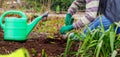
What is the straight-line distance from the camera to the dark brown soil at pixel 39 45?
3164 mm

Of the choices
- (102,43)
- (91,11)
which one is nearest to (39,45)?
(91,11)

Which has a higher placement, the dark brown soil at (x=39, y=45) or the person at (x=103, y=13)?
the person at (x=103, y=13)

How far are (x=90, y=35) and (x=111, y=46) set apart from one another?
0.98ft

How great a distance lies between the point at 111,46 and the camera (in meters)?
2.06

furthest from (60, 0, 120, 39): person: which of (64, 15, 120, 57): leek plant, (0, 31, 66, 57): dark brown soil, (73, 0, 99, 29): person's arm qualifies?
(64, 15, 120, 57): leek plant

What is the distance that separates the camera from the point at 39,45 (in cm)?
351

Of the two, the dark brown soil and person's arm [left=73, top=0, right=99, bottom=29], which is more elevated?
person's arm [left=73, top=0, right=99, bottom=29]

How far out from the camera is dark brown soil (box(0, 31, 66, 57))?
3.16 metres

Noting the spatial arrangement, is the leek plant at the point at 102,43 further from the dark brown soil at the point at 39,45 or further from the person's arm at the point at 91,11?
the person's arm at the point at 91,11

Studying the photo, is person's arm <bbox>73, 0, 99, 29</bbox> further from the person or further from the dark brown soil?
the dark brown soil

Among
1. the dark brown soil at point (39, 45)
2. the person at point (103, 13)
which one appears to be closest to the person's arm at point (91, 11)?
the person at point (103, 13)

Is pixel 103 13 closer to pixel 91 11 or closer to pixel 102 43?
pixel 91 11

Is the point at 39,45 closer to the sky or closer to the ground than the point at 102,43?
closer to the ground

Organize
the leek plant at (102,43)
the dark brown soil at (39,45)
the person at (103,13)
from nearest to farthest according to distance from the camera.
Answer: the leek plant at (102,43)
the dark brown soil at (39,45)
the person at (103,13)
